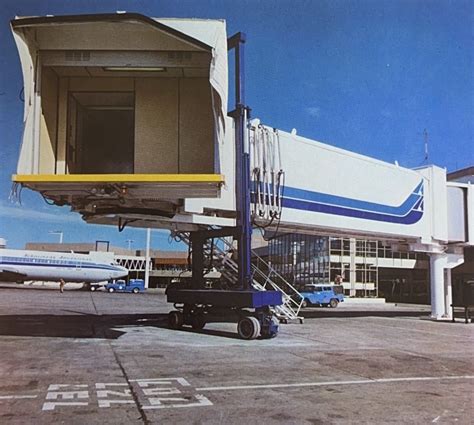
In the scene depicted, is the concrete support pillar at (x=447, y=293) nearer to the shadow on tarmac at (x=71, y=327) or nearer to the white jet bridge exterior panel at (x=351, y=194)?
the white jet bridge exterior panel at (x=351, y=194)

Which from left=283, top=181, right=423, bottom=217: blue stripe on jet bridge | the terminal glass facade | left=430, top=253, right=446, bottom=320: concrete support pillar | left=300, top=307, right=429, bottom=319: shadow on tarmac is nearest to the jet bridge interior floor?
left=283, top=181, right=423, bottom=217: blue stripe on jet bridge

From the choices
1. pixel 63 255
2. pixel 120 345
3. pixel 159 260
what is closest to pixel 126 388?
pixel 120 345

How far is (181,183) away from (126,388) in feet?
12.5

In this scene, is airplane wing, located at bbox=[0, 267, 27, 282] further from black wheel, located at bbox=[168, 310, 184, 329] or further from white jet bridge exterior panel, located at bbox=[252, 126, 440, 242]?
white jet bridge exterior panel, located at bbox=[252, 126, 440, 242]

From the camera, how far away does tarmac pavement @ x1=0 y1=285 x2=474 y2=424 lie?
5.93m

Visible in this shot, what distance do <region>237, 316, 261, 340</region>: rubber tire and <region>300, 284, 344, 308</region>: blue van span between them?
2425 centimetres

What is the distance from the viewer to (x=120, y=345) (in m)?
11.8

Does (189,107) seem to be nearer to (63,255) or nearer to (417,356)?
(417,356)

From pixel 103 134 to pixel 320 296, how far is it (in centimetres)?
2826

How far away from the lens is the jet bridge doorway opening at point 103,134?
11.3 metres

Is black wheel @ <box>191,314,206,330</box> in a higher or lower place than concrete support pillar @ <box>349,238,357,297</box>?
lower

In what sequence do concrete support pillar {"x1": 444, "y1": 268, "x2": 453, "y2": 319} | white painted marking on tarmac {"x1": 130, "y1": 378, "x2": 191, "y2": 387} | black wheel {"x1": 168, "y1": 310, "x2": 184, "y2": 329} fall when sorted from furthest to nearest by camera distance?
concrete support pillar {"x1": 444, "y1": 268, "x2": 453, "y2": 319} < black wheel {"x1": 168, "y1": 310, "x2": 184, "y2": 329} < white painted marking on tarmac {"x1": 130, "y1": 378, "x2": 191, "y2": 387}

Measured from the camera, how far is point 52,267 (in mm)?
50156

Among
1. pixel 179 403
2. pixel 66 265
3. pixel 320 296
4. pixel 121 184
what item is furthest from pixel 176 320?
pixel 66 265
